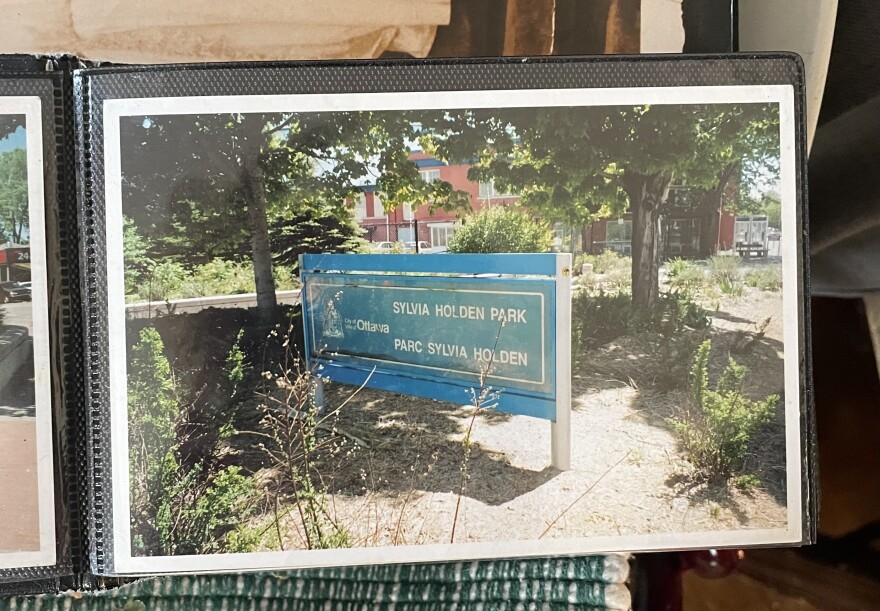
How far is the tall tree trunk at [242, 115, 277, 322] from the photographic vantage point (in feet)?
1.38

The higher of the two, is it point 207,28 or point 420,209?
point 207,28

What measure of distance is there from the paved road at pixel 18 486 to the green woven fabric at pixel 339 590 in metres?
0.09

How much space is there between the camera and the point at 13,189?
418mm

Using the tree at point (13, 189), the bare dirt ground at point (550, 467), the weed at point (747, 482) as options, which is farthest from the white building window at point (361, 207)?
the weed at point (747, 482)

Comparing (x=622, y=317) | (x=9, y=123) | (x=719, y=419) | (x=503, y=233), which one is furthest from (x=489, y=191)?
(x=9, y=123)

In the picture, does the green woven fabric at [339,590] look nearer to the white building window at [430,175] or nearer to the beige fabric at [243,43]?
the white building window at [430,175]

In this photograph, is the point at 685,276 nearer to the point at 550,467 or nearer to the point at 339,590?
the point at 550,467

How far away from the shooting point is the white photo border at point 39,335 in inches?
16.5

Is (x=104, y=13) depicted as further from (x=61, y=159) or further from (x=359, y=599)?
(x=359, y=599)

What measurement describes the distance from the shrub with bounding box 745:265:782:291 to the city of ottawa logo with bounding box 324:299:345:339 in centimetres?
31

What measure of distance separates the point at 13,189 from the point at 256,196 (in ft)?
0.56

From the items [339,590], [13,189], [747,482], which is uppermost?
[13,189]

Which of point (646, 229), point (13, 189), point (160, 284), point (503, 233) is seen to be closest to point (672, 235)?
point (646, 229)

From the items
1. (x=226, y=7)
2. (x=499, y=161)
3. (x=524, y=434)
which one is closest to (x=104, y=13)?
(x=226, y=7)
